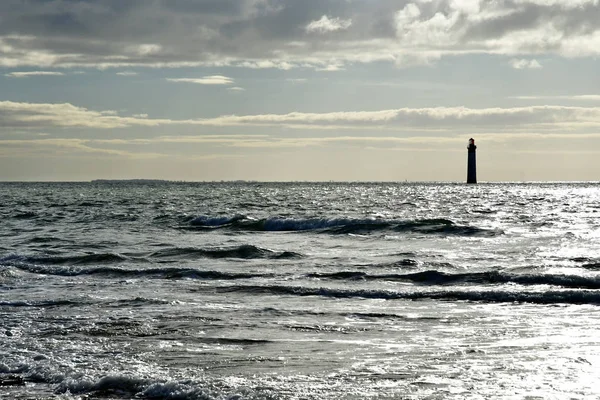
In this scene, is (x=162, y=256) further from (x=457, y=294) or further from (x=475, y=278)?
(x=457, y=294)

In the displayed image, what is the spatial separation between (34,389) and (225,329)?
4024mm

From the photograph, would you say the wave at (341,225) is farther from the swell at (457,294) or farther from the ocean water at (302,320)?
the swell at (457,294)

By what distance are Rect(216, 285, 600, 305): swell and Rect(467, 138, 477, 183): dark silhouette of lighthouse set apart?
170 m

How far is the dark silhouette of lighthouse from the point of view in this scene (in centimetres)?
18225

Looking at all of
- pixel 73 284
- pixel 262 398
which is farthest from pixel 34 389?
pixel 73 284

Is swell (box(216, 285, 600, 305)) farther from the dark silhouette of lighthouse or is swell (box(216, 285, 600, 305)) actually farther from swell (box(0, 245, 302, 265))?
the dark silhouette of lighthouse

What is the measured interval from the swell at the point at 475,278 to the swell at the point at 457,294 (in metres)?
1.53

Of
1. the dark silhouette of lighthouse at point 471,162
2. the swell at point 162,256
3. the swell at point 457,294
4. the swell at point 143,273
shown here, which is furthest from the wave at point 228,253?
the dark silhouette of lighthouse at point 471,162

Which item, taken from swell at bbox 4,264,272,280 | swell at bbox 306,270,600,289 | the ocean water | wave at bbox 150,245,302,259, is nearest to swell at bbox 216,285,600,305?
the ocean water

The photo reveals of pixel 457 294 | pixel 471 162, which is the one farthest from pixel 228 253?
pixel 471 162

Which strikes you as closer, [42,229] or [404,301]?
[404,301]

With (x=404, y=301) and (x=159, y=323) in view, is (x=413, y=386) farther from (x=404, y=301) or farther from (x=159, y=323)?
(x=404, y=301)

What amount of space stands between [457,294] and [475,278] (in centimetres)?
256

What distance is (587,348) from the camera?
10.5 metres
